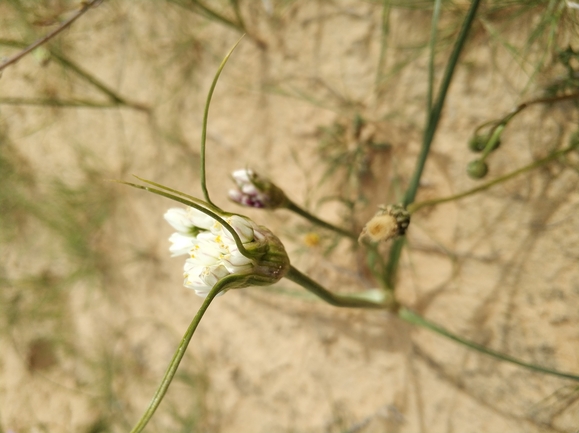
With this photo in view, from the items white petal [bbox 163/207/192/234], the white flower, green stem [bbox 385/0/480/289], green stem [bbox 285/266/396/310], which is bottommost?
the white flower

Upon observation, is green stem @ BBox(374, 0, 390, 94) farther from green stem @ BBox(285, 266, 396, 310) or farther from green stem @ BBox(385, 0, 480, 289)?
green stem @ BBox(285, 266, 396, 310)

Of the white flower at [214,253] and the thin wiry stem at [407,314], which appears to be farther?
the thin wiry stem at [407,314]

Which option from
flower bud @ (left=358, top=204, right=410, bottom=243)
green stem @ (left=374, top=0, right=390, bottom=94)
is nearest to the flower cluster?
flower bud @ (left=358, top=204, right=410, bottom=243)

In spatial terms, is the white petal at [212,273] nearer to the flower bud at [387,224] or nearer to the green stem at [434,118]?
the flower bud at [387,224]

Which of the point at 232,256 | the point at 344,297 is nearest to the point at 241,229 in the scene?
the point at 232,256

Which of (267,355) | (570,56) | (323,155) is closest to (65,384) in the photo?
(267,355)

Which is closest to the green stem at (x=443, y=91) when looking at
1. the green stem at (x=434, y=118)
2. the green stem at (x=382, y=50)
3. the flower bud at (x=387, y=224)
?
the green stem at (x=434, y=118)

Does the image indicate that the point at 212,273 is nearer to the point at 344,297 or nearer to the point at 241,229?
the point at 241,229
